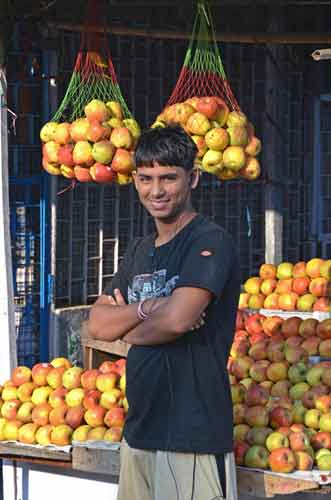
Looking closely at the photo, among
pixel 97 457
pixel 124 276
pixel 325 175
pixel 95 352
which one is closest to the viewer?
pixel 124 276

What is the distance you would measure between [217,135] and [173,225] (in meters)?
1.88

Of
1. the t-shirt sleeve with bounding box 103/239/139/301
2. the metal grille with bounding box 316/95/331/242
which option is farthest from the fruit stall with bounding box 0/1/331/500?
the metal grille with bounding box 316/95/331/242

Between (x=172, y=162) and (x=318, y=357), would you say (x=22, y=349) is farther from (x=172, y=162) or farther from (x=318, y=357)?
(x=172, y=162)

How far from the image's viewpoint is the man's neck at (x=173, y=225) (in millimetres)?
3576

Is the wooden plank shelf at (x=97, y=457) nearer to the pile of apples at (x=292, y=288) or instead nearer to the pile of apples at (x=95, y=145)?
the pile of apples at (x=95, y=145)

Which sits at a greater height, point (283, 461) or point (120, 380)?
point (120, 380)

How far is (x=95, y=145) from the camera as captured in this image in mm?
5480

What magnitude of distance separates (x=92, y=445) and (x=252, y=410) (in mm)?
696

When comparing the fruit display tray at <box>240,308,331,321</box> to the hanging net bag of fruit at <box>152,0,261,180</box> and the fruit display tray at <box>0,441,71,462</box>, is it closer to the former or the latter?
the hanging net bag of fruit at <box>152,0,261,180</box>

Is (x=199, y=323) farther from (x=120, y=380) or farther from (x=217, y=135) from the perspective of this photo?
(x=217, y=135)

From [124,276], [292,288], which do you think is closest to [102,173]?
[124,276]

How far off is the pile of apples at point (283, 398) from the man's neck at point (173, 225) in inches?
→ 48.2

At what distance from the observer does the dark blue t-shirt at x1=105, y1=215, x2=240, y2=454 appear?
3465 mm

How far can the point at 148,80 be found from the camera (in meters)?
8.84
